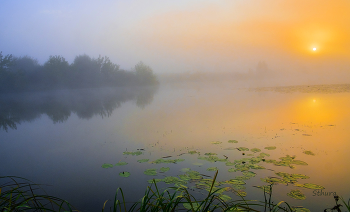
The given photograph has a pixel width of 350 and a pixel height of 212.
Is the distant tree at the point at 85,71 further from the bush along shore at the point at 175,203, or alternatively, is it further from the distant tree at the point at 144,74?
the bush along shore at the point at 175,203

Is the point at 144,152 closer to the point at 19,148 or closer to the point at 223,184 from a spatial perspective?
the point at 223,184

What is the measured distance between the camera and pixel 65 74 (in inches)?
1709

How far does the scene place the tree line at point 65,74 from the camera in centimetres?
3665

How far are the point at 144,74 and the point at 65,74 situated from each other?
747 inches

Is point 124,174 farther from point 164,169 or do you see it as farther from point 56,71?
point 56,71

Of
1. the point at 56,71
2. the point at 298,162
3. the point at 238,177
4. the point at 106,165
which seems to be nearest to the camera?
the point at 238,177

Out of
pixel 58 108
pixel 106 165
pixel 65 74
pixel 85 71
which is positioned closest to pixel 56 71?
pixel 65 74

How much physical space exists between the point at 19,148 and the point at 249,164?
7.09m

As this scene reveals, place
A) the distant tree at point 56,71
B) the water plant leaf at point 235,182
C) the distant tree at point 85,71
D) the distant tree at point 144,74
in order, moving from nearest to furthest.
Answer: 1. the water plant leaf at point 235,182
2. the distant tree at point 56,71
3. the distant tree at point 85,71
4. the distant tree at point 144,74

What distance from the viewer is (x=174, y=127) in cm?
880

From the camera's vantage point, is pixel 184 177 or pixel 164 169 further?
pixel 164 169

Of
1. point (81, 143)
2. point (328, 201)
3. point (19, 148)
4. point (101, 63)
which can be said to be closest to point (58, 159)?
point (81, 143)

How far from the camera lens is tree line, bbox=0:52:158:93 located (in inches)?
1443

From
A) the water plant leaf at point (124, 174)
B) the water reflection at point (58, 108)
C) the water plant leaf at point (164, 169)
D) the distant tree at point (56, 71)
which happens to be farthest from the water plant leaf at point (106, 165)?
the distant tree at point (56, 71)
